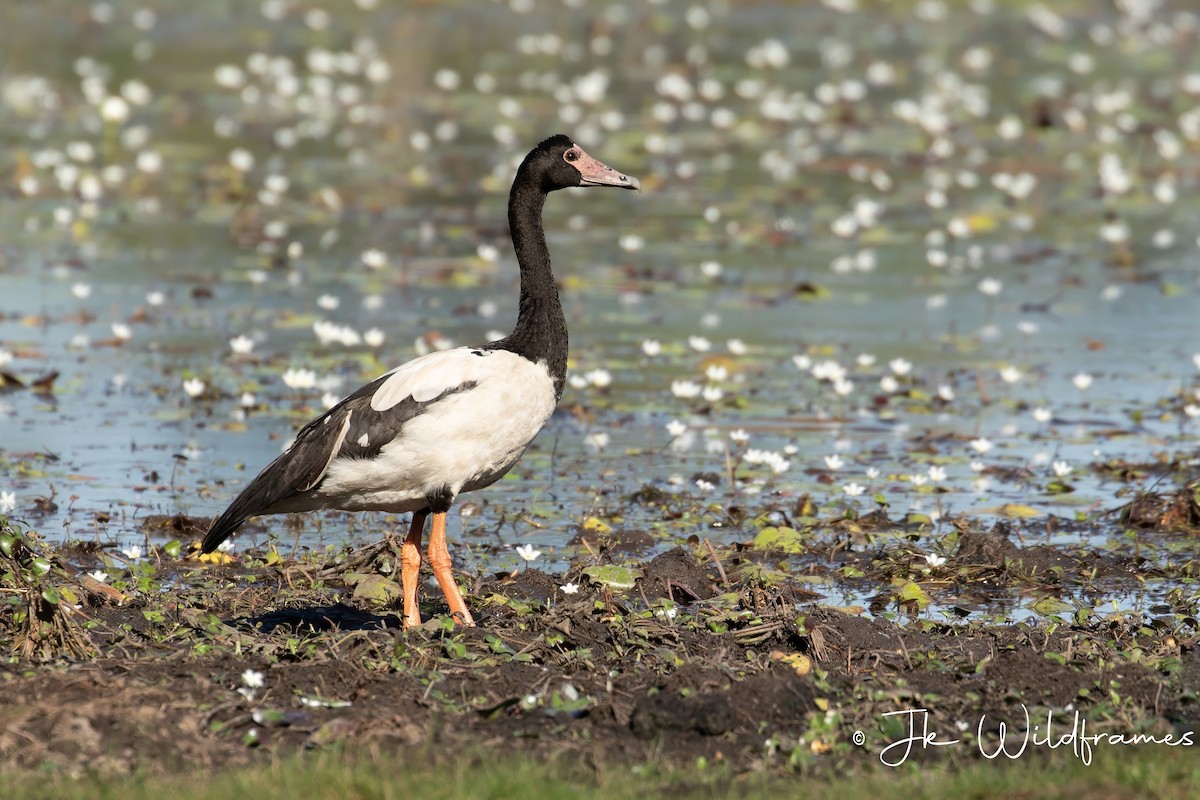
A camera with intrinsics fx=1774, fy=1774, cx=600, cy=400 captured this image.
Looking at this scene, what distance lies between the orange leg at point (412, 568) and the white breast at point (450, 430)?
0.15 m

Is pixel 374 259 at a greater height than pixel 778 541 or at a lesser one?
greater

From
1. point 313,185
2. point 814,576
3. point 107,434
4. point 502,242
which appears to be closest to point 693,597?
point 814,576

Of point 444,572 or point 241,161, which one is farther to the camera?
point 241,161

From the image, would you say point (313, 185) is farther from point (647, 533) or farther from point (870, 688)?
point (870, 688)

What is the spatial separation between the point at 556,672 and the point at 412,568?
132 cm

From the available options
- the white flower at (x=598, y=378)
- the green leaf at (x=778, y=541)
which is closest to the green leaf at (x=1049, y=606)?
the green leaf at (x=778, y=541)

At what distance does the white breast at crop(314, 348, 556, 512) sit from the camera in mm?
7301

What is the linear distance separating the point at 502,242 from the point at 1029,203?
228 inches

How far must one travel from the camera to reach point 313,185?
60.2 feet

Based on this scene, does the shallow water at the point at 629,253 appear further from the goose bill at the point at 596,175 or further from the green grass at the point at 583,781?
the green grass at the point at 583,781

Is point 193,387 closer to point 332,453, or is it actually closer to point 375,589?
point 375,589

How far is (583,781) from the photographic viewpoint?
5.53 m

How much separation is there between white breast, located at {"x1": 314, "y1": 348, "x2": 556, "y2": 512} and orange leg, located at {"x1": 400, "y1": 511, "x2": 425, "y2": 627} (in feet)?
0.51

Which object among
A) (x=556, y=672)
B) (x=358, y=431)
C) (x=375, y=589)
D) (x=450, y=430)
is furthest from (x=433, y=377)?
(x=556, y=672)
